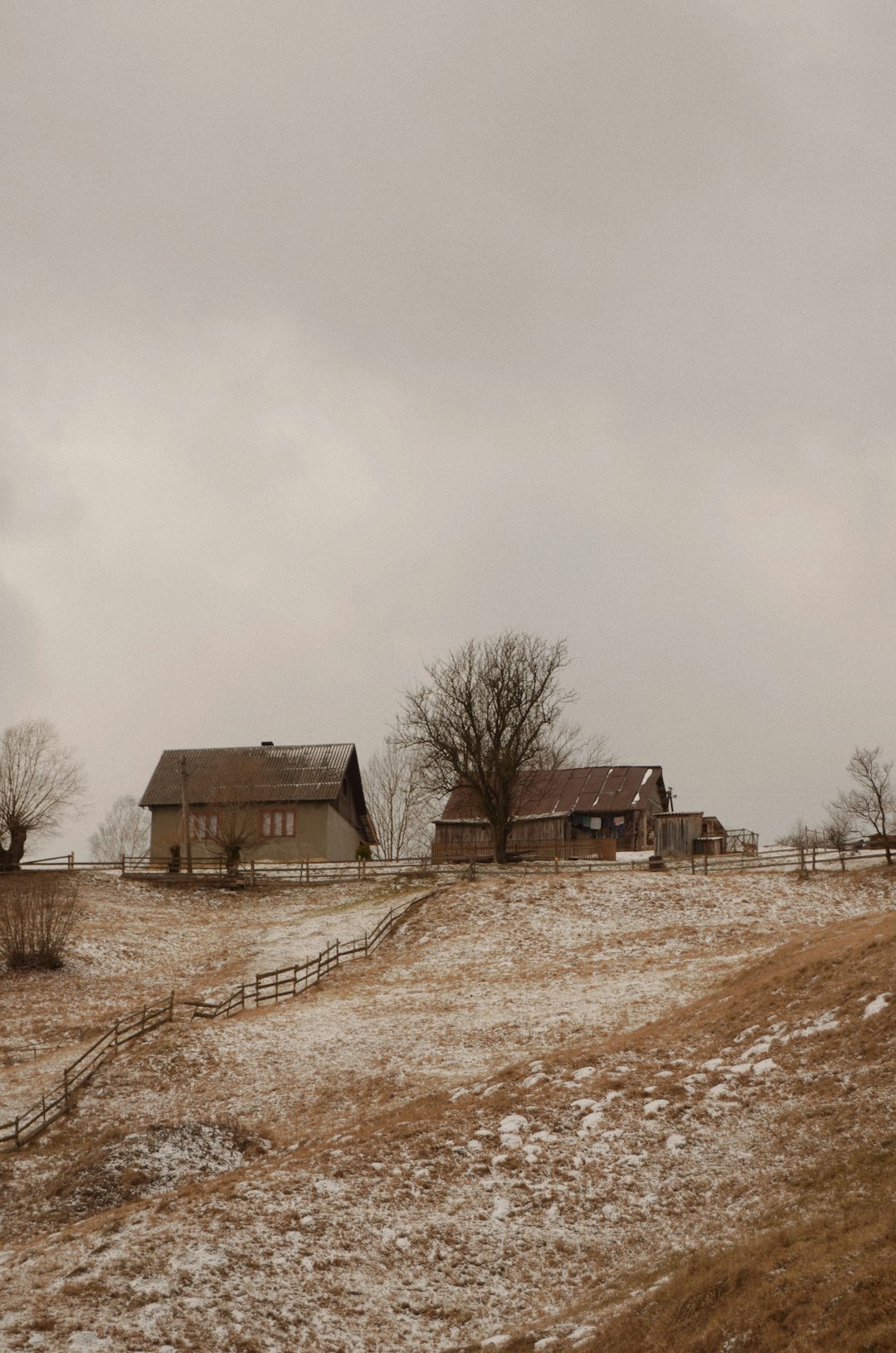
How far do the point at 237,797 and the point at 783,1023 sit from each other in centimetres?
4367

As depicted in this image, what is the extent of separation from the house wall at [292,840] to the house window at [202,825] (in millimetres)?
455

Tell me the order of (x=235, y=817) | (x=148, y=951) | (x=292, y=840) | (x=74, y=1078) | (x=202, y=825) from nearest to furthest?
(x=74, y=1078)
(x=148, y=951)
(x=235, y=817)
(x=202, y=825)
(x=292, y=840)

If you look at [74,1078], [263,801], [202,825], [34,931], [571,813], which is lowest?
[74,1078]

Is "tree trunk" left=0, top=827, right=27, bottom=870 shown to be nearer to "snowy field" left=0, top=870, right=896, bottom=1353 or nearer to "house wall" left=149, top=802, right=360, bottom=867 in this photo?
"house wall" left=149, top=802, right=360, bottom=867

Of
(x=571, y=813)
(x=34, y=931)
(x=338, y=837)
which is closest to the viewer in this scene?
(x=34, y=931)

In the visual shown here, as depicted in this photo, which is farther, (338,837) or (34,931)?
(338,837)

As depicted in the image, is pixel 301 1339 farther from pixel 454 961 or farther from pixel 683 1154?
pixel 454 961

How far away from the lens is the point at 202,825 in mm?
60906

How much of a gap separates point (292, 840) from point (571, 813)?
638 inches

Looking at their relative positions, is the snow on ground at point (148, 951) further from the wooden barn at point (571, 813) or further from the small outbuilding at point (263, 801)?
the wooden barn at point (571, 813)

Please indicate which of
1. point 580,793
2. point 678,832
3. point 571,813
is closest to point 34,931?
point 678,832

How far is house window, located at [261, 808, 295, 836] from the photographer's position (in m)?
61.4

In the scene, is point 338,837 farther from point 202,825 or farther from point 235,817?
point 235,817

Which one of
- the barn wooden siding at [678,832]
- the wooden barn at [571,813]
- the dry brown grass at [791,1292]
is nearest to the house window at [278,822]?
the wooden barn at [571,813]
